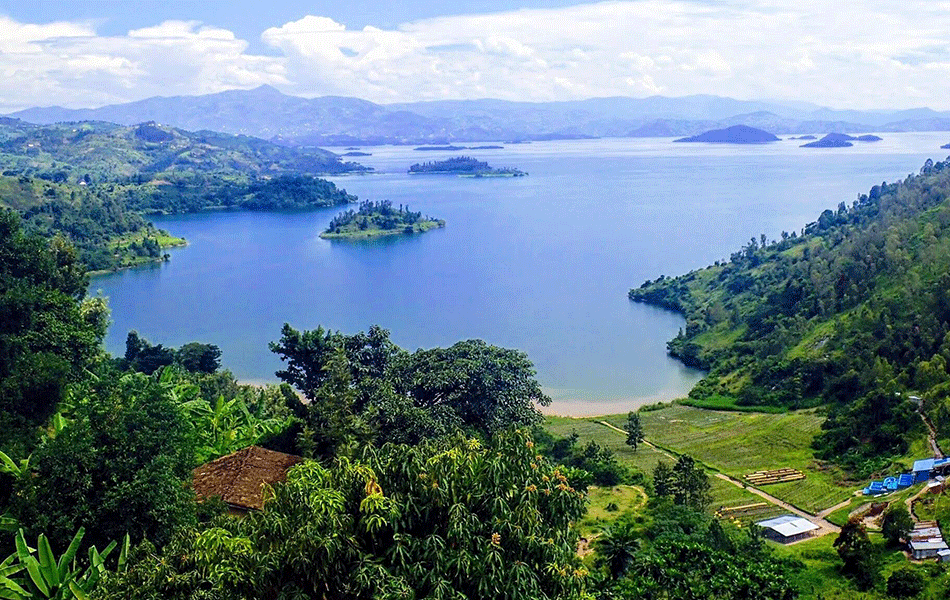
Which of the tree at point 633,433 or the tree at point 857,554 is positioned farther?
the tree at point 633,433

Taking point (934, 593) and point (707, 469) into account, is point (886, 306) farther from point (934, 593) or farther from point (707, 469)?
point (934, 593)

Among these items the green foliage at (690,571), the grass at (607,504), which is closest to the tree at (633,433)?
the grass at (607,504)

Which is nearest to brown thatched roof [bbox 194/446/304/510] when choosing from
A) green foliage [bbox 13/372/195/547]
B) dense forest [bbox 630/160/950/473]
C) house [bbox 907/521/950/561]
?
green foliage [bbox 13/372/195/547]

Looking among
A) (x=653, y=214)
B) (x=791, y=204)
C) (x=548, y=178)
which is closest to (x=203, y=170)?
(x=548, y=178)

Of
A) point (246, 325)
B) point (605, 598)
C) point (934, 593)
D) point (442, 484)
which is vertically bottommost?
point (246, 325)

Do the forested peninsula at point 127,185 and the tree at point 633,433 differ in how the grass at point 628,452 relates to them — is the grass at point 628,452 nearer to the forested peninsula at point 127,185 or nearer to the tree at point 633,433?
the tree at point 633,433

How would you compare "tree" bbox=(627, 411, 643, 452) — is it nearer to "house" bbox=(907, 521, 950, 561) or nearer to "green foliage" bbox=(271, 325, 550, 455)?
"green foliage" bbox=(271, 325, 550, 455)
